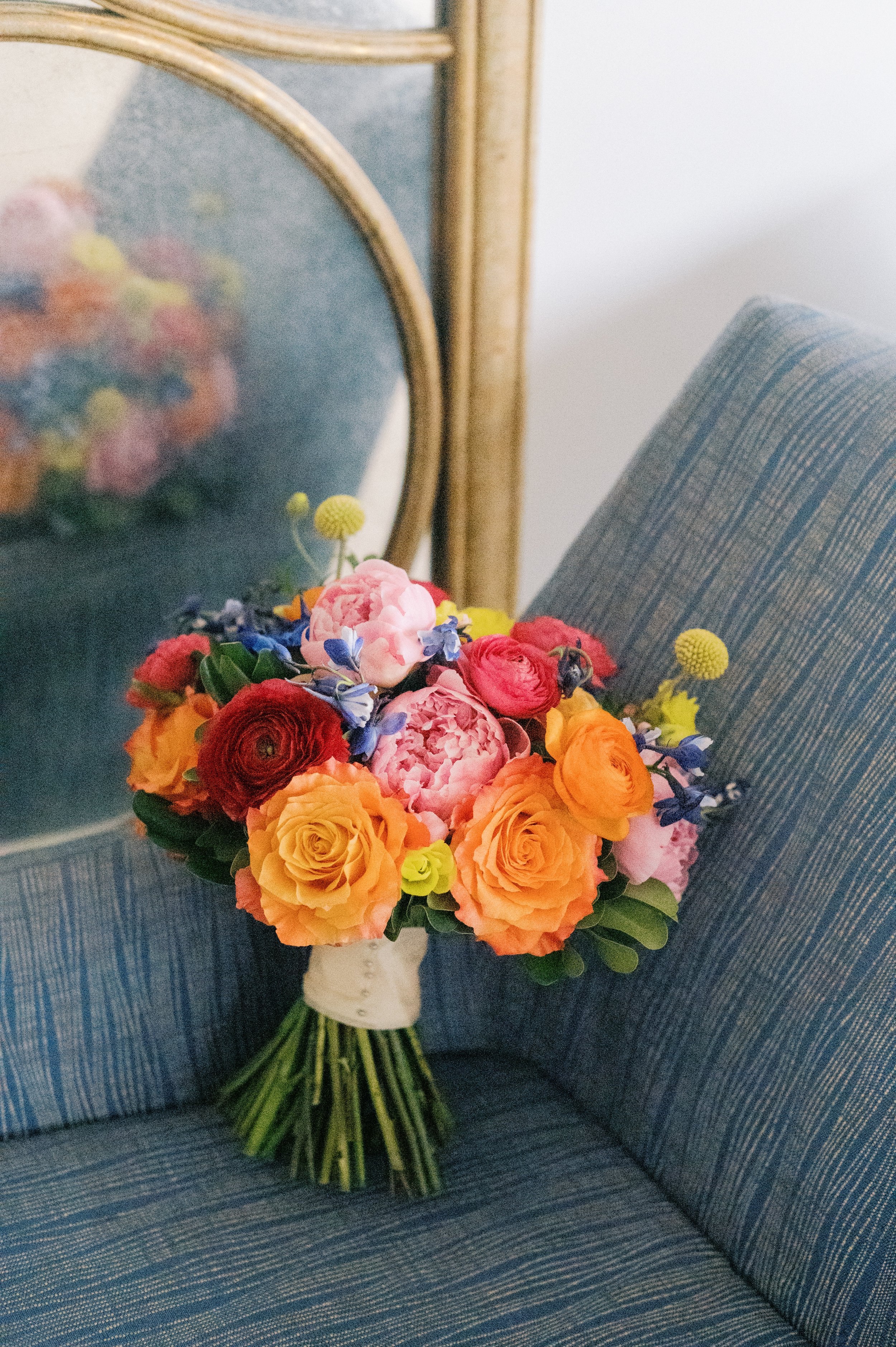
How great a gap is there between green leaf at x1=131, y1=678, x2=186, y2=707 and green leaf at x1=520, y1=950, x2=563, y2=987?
271 millimetres

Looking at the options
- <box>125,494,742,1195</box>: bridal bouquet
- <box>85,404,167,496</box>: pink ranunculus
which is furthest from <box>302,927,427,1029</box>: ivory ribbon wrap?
<box>85,404,167,496</box>: pink ranunculus

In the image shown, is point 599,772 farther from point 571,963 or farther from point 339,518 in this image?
point 339,518

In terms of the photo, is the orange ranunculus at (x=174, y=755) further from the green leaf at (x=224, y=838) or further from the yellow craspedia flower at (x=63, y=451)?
the yellow craspedia flower at (x=63, y=451)

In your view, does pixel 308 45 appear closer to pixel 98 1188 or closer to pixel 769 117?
pixel 769 117

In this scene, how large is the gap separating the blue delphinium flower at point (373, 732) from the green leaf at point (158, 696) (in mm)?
150

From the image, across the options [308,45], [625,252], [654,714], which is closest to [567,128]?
[625,252]

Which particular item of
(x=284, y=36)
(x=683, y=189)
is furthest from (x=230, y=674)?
(x=683, y=189)

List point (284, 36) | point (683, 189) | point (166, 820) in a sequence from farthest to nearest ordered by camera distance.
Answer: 1. point (683, 189)
2. point (284, 36)
3. point (166, 820)

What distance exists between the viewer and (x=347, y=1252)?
2.26ft

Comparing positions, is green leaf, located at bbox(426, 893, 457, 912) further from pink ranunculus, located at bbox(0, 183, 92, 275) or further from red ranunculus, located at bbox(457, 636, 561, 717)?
pink ranunculus, located at bbox(0, 183, 92, 275)

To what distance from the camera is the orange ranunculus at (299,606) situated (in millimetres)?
677

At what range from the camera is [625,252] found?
1054 mm

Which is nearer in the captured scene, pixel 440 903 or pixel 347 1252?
pixel 440 903

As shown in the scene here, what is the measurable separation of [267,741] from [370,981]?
23 cm
